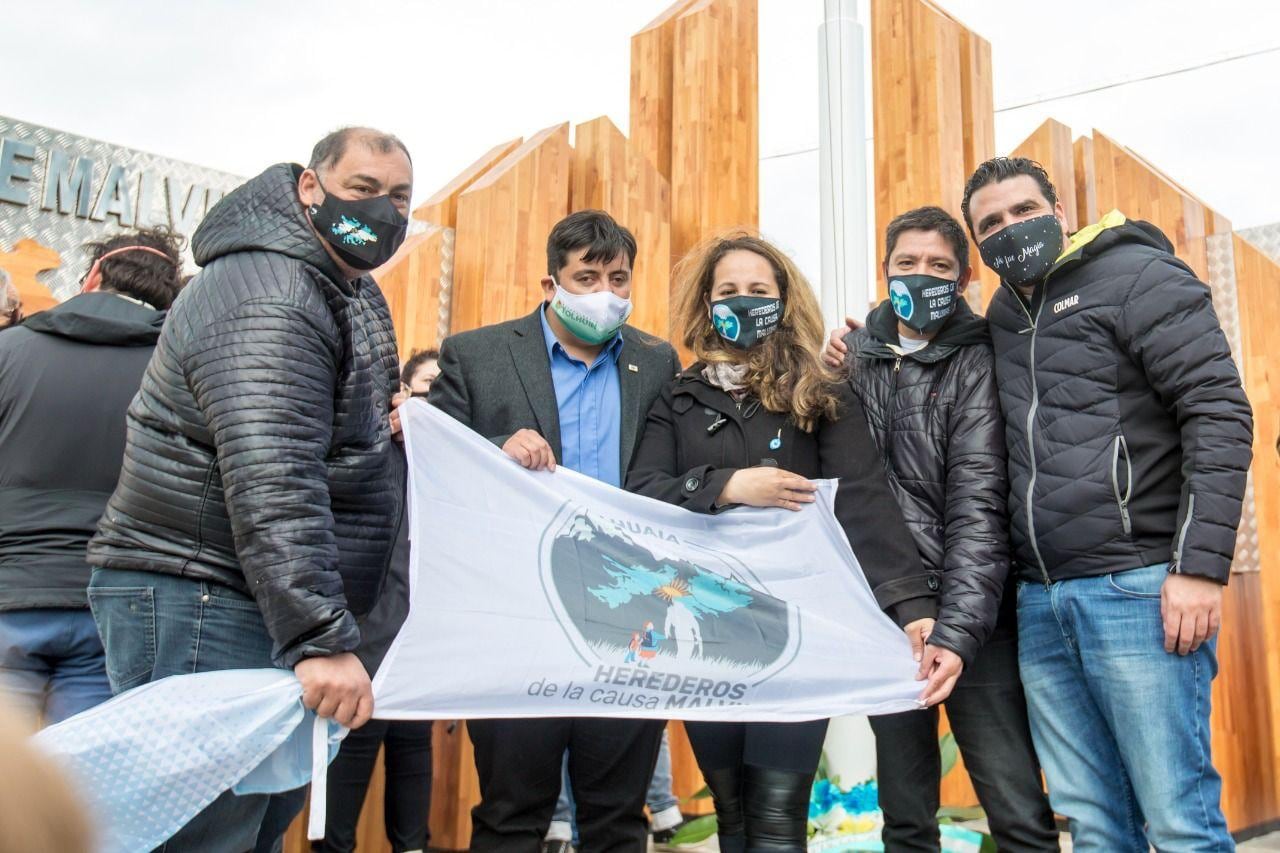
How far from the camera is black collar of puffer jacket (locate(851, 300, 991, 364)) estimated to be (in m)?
2.75

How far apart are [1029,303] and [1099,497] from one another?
20.6 inches

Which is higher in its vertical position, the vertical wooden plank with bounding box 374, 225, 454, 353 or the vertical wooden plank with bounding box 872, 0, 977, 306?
the vertical wooden plank with bounding box 872, 0, 977, 306

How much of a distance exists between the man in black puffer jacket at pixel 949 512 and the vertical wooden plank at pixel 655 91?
3.50 m

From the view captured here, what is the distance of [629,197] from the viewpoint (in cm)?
543

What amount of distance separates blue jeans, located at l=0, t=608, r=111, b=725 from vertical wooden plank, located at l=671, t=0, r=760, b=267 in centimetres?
377

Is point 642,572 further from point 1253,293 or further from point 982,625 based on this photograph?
point 1253,293

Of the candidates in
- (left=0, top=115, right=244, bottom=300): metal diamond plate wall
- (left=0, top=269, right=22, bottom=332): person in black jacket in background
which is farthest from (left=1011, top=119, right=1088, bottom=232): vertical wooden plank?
(left=0, top=115, right=244, bottom=300): metal diamond plate wall

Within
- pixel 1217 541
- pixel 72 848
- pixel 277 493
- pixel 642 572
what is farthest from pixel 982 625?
pixel 72 848

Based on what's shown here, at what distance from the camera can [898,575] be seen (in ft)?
8.64

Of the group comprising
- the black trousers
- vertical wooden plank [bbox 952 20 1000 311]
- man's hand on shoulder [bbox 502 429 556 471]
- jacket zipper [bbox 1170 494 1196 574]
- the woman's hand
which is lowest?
the black trousers

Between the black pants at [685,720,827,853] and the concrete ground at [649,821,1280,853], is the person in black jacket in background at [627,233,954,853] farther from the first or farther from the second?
the concrete ground at [649,821,1280,853]

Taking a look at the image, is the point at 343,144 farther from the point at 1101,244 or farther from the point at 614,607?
the point at 1101,244

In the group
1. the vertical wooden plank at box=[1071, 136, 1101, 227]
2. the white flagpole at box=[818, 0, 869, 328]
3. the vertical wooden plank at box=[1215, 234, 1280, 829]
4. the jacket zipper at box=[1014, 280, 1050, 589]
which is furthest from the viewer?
the vertical wooden plank at box=[1071, 136, 1101, 227]

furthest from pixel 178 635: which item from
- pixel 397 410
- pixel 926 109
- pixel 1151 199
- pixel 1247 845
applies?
pixel 1151 199
